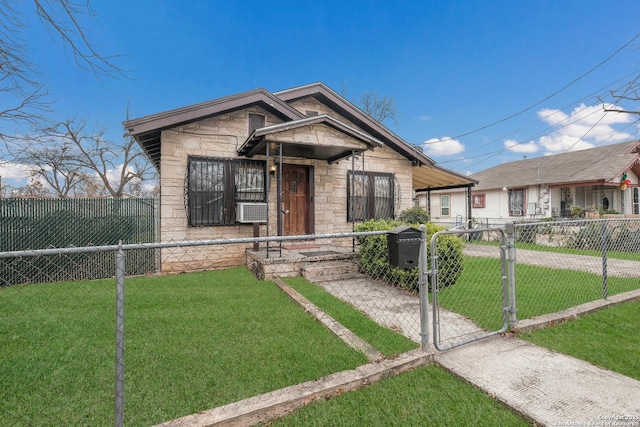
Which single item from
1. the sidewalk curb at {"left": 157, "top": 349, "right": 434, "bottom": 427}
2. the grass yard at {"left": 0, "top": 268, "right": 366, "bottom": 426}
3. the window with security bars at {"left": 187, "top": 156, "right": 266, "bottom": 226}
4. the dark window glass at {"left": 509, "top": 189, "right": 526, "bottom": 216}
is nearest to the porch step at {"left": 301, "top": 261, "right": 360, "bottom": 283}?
the grass yard at {"left": 0, "top": 268, "right": 366, "bottom": 426}

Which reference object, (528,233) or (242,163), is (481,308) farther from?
(528,233)

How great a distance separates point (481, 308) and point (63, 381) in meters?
4.93

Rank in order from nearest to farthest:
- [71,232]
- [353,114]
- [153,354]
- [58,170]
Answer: [153,354], [71,232], [353,114], [58,170]

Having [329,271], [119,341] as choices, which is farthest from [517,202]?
[119,341]

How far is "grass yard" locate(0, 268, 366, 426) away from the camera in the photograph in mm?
2189

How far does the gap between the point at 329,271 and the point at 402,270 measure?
64.0 inches

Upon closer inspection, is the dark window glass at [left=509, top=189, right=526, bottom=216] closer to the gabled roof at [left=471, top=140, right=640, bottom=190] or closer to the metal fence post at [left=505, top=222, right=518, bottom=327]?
the gabled roof at [left=471, top=140, right=640, bottom=190]

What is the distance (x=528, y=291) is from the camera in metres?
5.18

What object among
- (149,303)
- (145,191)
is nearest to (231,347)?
(149,303)

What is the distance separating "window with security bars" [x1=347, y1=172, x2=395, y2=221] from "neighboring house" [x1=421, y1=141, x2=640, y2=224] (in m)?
7.93

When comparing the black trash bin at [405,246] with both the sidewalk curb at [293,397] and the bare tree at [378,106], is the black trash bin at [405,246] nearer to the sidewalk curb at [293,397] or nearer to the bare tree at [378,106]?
the sidewalk curb at [293,397]

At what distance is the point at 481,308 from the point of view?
171 inches

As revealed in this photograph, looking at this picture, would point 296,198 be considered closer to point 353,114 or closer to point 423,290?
point 353,114

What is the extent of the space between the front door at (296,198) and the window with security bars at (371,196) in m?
1.34
